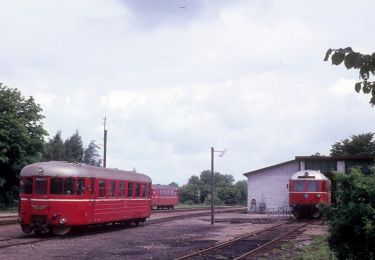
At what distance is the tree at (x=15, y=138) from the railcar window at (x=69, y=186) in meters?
22.6

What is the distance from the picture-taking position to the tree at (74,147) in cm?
9332

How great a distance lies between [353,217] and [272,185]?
131 feet

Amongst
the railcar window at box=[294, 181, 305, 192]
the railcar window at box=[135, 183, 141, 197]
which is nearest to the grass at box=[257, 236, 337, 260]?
the railcar window at box=[135, 183, 141, 197]

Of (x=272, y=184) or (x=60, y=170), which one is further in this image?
(x=272, y=184)

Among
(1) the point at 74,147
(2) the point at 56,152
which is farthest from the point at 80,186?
(1) the point at 74,147

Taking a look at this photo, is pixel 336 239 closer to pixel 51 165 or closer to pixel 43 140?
pixel 51 165

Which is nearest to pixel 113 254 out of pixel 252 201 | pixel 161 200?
pixel 252 201

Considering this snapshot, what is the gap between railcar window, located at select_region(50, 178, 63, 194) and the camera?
19578 millimetres

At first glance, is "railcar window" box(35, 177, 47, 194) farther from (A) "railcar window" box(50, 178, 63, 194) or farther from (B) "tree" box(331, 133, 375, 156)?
(B) "tree" box(331, 133, 375, 156)

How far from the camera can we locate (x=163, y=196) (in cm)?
5488

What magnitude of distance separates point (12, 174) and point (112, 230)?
23172mm

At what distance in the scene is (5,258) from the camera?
13531 mm

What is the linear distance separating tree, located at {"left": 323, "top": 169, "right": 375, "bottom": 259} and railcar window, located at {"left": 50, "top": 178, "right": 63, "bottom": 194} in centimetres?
1202

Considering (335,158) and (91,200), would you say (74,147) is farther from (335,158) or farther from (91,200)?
A: (91,200)
